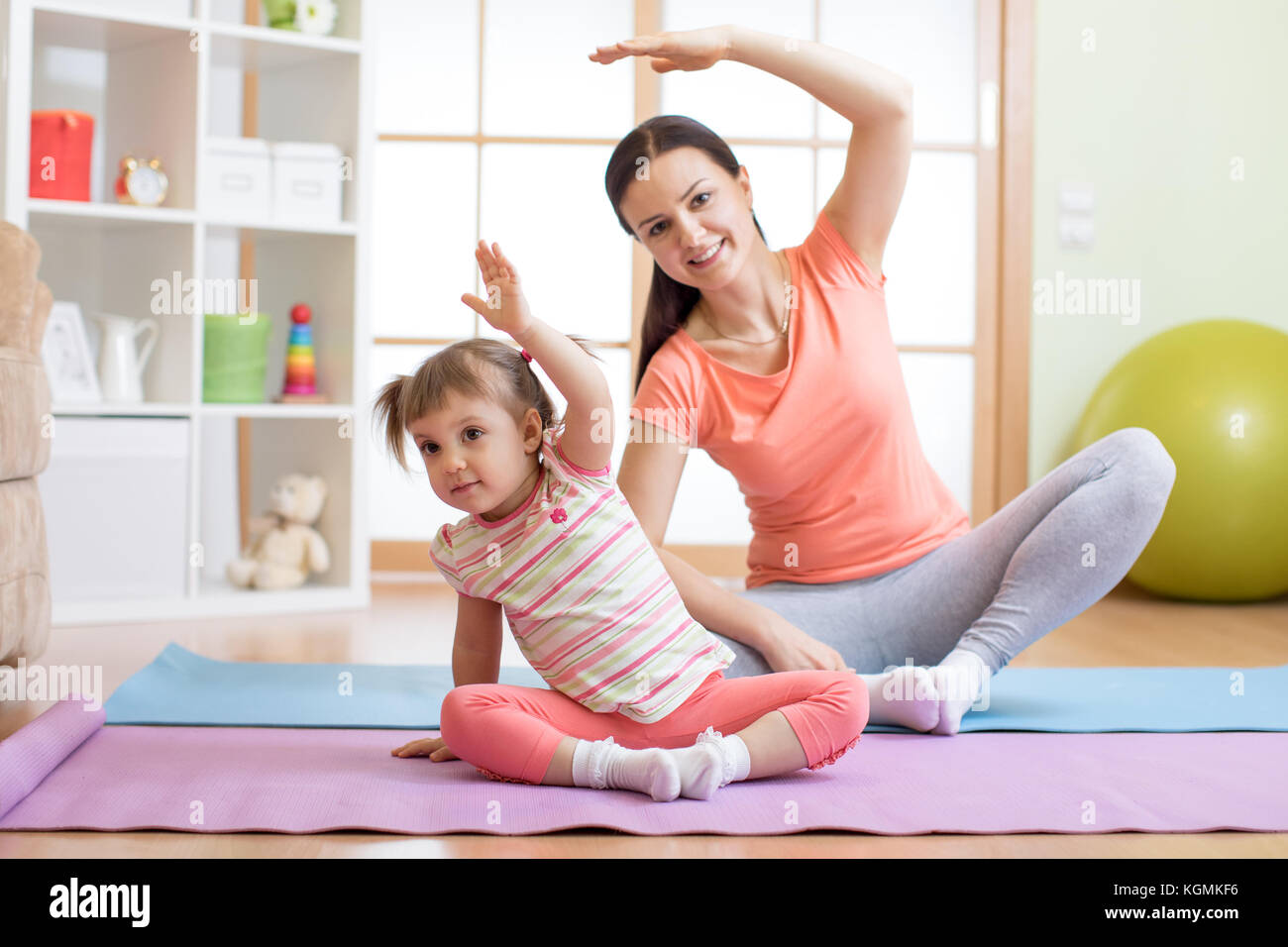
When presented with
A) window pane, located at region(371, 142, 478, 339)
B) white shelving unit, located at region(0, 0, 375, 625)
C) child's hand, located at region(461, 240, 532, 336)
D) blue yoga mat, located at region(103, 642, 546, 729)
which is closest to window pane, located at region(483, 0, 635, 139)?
window pane, located at region(371, 142, 478, 339)

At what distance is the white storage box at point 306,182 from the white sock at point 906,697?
68.4 inches

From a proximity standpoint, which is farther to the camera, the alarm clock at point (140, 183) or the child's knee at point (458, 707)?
the alarm clock at point (140, 183)

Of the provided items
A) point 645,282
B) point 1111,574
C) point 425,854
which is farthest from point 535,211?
point 425,854

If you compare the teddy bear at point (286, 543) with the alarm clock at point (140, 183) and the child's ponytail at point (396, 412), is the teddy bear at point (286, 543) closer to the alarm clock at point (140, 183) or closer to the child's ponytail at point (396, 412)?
the alarm clock at point (140, 183)

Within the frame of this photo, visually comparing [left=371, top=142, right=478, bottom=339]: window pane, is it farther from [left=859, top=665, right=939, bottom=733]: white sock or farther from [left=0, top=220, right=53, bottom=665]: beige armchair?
[left=859, top=665, right=939, bottom=733]: white sock

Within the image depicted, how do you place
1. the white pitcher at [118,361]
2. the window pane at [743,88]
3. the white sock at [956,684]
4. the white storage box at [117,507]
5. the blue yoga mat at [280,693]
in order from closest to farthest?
the white sock at [956,684] < the blue yoga mat at [280,693] < the white storage box at [117,507] < the white pitcher at [118,361] < the window pane at [743,88]

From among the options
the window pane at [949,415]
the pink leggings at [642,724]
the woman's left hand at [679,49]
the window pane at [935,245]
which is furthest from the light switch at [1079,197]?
the pink leggings at [642,724]

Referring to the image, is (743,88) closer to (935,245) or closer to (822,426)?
(935,245)

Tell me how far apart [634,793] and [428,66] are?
8.13 ft

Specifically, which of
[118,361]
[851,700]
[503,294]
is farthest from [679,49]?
[118,361]

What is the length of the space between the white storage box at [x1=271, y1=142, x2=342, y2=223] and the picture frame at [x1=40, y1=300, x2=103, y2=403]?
0.46 m

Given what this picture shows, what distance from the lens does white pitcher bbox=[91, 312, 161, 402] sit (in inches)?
96.0

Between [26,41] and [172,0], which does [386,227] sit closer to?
[172,0]

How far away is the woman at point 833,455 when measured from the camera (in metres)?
1.36
